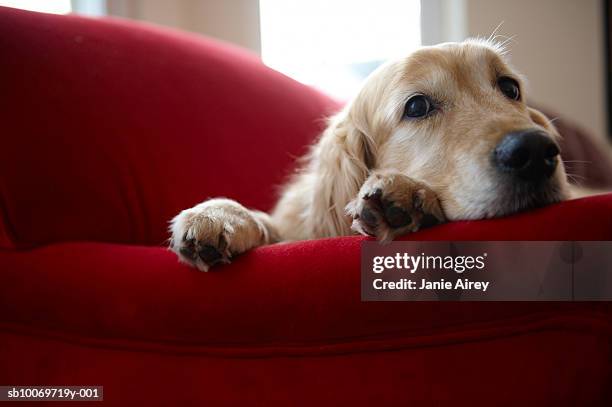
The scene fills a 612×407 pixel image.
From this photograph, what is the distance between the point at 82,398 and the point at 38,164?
705mm

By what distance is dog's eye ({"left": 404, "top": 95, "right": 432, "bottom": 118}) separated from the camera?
1.60m

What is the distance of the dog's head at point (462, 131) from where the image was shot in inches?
47.3

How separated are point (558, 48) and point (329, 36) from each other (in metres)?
2.02

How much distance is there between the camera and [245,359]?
1.12 meters

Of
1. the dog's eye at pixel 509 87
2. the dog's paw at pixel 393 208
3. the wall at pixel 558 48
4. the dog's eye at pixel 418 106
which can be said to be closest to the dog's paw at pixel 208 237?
the dog's paw at pixel 393 208

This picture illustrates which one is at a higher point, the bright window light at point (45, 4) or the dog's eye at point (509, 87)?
the bright window light at point (45, 4)

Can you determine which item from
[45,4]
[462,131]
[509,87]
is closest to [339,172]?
[462,131]

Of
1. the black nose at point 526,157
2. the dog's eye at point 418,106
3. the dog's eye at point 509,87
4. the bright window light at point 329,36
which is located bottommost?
the black nose at point 526,157

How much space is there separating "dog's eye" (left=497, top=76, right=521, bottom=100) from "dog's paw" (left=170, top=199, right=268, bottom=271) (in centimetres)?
101

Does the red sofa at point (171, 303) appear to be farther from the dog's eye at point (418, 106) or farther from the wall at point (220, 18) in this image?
the wall at point (220, 18)

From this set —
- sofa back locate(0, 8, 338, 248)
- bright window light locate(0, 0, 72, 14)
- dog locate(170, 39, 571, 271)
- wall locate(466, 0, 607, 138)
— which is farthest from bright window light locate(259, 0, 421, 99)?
dog locate(170, 39, 571, 271)

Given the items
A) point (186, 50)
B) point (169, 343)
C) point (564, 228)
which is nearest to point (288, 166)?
point (186, 50)

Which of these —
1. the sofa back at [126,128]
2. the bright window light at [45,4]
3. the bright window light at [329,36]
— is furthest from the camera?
the bright window light at [329,36]

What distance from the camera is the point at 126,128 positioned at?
1.82 metres
